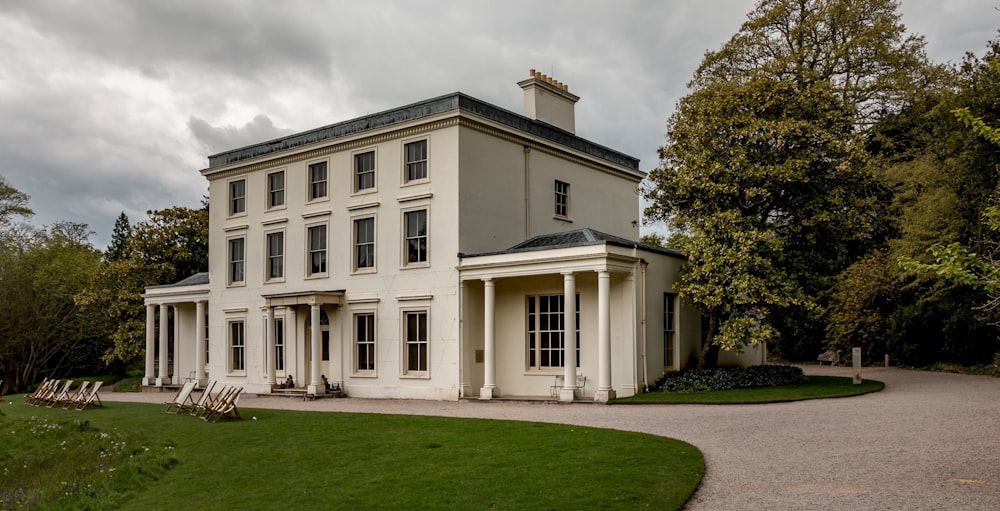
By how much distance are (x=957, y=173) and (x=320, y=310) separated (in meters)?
20.8

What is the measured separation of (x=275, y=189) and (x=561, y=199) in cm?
1050

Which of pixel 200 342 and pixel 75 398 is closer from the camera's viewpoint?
pixel 75 398

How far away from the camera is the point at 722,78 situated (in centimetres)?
3838

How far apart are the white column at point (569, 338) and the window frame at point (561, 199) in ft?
21.1

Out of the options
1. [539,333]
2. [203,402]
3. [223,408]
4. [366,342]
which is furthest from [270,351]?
[539,333]

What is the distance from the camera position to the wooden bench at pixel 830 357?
39.5 metres

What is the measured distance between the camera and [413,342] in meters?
25.1

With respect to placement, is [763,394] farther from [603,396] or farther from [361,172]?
[361,172]

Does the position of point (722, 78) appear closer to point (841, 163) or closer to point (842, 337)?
point (842, 337)

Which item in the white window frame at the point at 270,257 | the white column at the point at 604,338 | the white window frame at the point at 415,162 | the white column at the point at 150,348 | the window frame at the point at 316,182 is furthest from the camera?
the white column at the point at 150,348

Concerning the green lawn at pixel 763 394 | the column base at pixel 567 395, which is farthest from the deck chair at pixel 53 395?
the green lawn at pixel 763 394

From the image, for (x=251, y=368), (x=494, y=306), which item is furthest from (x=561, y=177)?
(x=251, y=368)

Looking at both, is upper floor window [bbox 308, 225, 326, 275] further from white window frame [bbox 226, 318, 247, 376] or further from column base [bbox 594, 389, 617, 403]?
column base [bbox 594, 389, 617, 403]

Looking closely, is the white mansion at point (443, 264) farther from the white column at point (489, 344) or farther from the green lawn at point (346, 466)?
the green lawn at point (346, 466)
